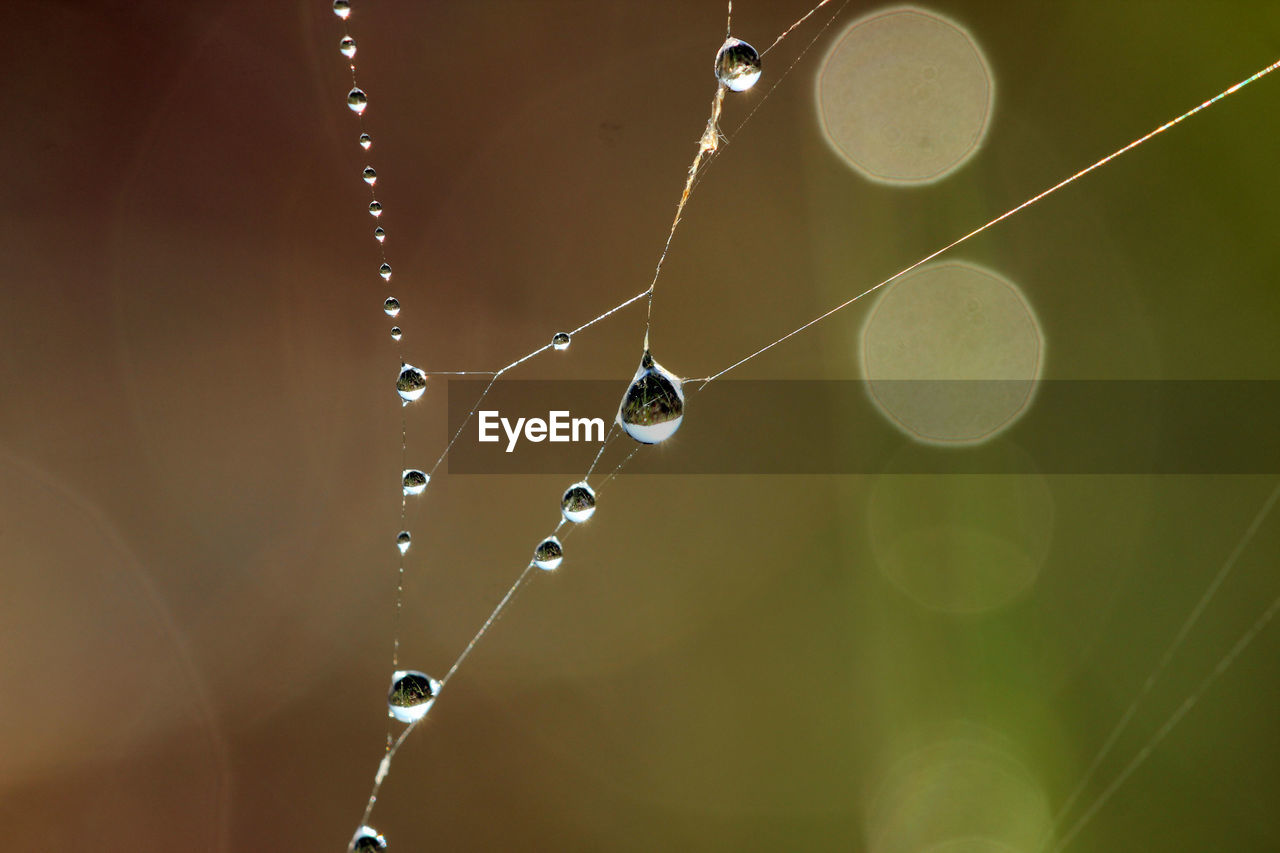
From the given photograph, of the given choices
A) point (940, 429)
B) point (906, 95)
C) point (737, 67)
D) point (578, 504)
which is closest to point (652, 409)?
point (578, 504)

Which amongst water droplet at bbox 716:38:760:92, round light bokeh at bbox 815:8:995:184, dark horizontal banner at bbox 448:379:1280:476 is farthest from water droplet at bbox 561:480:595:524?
round light bokeh at bbox 815:8:995:184

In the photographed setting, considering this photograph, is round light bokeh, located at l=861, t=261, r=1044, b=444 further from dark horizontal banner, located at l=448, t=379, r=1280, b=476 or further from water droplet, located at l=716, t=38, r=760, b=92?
water droplet, located at l=716, t=38, r=760, b=92

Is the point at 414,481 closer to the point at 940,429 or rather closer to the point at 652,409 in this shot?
the point at 652,409

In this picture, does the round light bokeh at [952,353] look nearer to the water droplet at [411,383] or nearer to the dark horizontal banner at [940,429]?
the dark horizontal banner at [940,429]

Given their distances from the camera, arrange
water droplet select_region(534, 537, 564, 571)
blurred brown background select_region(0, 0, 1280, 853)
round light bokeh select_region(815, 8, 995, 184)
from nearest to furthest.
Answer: water droplet select_region(534, 537, 564, 571) → blurred brown background select_region(0, 0, 1280, 853) → round light bokeh select_region(815, 8, 995, 184)

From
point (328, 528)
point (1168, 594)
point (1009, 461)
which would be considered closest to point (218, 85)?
point (328, 528)
